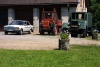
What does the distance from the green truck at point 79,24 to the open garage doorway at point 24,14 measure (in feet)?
36.8

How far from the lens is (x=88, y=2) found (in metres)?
52.0

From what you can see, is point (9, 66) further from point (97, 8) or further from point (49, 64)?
point (97, 8)

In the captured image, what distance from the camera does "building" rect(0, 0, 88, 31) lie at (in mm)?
38844

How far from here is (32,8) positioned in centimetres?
4053

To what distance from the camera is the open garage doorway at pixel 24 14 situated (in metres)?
41.0

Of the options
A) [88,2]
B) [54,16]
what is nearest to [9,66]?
[54,16]

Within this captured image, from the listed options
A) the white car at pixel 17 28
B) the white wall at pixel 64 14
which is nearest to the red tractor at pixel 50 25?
the white car at pixel 17 28

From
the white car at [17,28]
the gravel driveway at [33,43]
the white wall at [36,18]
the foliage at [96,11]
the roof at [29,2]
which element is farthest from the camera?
the foliage at [96,11]

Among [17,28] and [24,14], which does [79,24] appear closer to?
[17,28]

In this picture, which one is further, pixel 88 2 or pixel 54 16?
pixel 88 2

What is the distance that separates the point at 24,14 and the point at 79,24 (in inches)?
537

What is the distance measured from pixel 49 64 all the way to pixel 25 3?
2984 centimetres

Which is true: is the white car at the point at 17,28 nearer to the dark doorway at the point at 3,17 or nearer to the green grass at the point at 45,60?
the dark doorway at the point at 3,17

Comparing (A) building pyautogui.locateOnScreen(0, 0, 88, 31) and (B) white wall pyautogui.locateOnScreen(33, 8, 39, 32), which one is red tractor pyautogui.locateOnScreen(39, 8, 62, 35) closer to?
(A) building pyautogui.locateOnScreen(0, 0, 88, 31)
